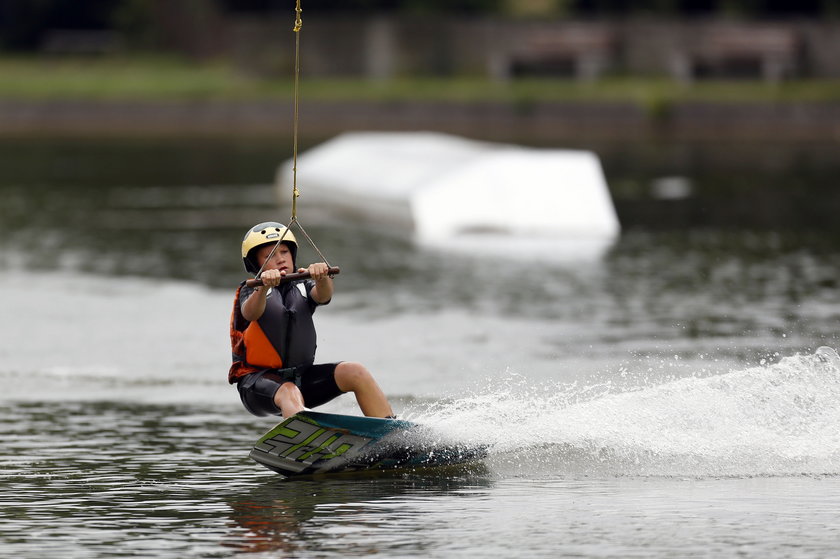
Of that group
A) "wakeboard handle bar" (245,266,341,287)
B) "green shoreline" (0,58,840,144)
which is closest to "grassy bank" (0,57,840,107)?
"green shoreline" (0,58,840,144)

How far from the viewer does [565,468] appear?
1138 centimetres

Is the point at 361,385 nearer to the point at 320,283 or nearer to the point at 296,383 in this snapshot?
the point at 296,383

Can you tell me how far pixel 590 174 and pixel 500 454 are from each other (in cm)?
1932

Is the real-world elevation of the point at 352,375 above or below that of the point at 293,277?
below

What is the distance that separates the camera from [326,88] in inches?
2331

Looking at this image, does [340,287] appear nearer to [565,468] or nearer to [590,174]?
[590,174]

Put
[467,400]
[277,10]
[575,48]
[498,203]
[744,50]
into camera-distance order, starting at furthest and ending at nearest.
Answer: [277,10]
[575,48]
[744,50]
[498,203]
[467,400]

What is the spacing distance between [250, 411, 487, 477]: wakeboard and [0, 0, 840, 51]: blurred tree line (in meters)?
49.7

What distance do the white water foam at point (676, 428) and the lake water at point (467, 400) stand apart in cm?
2

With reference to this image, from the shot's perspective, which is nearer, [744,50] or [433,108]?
[433,108]

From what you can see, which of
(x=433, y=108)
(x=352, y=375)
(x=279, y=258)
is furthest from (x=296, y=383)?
(x=433, y=108)

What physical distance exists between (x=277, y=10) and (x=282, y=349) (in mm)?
58894

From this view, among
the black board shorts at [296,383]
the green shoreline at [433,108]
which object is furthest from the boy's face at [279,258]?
the green shoreline at [433,108]

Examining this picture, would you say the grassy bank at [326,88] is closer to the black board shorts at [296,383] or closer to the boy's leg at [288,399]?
the black board shorts at [296,383]
